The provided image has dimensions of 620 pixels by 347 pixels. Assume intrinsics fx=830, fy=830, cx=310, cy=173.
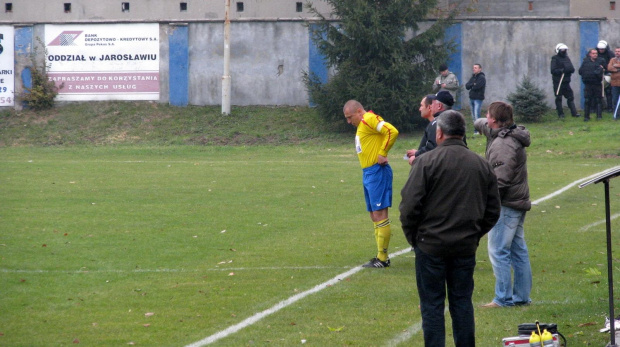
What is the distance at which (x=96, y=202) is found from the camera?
16.2m

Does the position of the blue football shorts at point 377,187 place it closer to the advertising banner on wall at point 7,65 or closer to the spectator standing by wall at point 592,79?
the spectator standing by wall at point 592,79

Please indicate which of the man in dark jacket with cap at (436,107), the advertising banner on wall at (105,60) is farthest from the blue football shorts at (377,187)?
the advertising banner on wall at (105,60)

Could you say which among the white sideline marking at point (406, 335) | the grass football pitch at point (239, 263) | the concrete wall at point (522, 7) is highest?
the concrete wall at point (522, 7)

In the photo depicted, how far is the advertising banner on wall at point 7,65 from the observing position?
3494 cm

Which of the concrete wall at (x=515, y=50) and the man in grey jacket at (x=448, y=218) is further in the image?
the concrete wall at (x=515, y=50)

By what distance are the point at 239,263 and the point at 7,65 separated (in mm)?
27603

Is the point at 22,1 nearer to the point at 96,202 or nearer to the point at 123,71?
the point at 123,71

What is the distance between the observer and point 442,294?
20.4 feet

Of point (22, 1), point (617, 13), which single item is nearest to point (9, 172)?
point (22, 1)

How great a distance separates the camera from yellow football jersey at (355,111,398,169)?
10.6 metres

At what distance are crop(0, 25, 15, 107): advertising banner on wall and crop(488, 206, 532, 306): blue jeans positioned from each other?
101 feet

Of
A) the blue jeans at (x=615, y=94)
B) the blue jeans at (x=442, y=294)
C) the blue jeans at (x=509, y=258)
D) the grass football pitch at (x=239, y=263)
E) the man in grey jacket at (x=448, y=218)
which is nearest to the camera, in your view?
the man in grey jacket at (x=448, y=218)

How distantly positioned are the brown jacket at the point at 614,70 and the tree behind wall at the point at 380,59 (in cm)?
608

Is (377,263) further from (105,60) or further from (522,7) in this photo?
(522,7)
